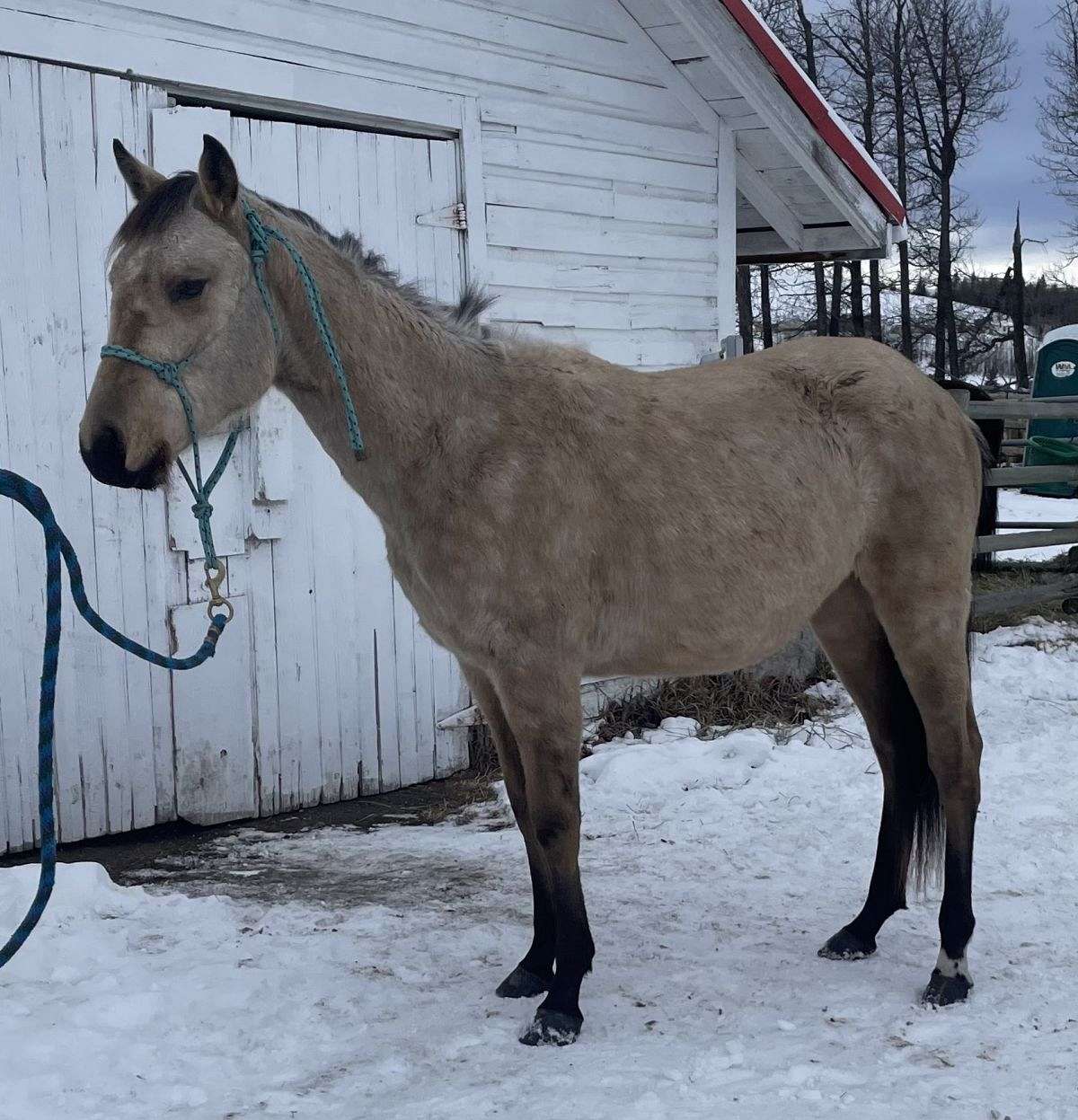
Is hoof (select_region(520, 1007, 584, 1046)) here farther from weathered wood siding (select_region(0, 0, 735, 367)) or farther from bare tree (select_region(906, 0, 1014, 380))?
bare tree (select_region(906, 0, 1014, 380))

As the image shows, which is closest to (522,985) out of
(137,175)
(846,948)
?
(846,948)

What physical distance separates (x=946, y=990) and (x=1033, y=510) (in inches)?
498

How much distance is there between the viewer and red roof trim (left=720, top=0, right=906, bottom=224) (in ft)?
19.1

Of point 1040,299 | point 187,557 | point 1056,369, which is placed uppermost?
point 1040,299

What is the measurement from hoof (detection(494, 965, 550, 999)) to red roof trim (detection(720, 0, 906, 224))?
478 cm

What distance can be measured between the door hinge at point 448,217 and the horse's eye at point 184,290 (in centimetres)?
286

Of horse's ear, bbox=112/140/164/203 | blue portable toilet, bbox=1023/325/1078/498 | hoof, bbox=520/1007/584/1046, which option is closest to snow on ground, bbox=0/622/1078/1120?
hoof, bbox=520/1007/584/1046

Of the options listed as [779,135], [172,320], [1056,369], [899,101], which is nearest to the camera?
[172,320]

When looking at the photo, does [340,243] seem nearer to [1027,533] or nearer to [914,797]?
[914,797]

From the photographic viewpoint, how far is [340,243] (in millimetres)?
3072

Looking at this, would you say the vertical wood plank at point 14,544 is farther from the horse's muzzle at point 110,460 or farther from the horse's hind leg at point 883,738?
the horse's hind leg at point 883,738

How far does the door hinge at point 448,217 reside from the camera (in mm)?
5379

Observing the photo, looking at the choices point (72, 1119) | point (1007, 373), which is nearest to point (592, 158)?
point (72, 1119)

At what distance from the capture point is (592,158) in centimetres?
604
